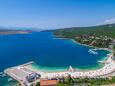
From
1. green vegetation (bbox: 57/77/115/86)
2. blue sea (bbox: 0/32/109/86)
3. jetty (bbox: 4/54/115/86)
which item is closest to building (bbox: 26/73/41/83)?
jetty (bbox: 4/54/115/86)

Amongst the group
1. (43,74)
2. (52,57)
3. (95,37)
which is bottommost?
(52,57)

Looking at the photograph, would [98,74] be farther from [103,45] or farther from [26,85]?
[103,45]

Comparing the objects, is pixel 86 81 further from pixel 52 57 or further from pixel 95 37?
pixel 95 37

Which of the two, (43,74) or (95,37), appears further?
(95,37)

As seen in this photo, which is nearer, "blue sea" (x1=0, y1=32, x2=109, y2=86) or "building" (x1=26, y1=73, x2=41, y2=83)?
"building" (x1=26, y1=73, x2=41, y2=83)

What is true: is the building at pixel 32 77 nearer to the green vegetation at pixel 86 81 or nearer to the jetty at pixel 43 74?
the jetty at pixel 43 74

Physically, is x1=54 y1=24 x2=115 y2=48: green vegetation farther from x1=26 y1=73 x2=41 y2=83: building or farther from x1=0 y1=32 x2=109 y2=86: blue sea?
x1=26 y1=73 x2=41 y2=83: building

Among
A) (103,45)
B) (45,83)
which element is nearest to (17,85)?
(45,83)

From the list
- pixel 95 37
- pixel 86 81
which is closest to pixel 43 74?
pixel 86 81

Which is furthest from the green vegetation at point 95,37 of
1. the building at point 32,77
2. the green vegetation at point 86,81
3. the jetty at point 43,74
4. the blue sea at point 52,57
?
the building at point 32,77
